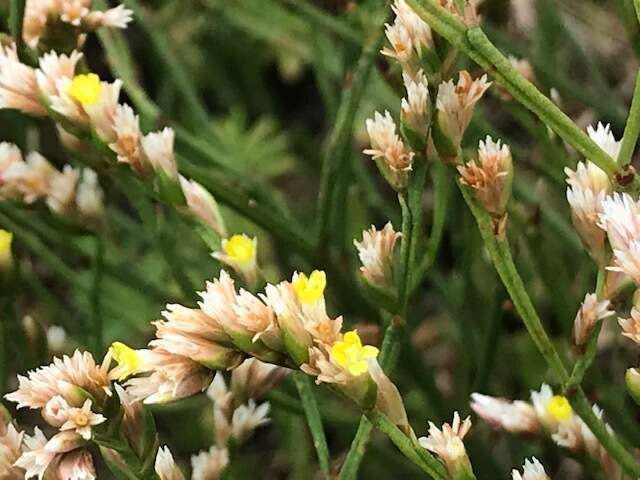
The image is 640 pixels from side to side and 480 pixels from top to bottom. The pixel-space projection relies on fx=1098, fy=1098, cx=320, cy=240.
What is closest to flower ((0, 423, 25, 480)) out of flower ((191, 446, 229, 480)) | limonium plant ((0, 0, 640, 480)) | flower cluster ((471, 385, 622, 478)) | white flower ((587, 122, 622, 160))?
limonium plant ((0, 0, 640, 480))

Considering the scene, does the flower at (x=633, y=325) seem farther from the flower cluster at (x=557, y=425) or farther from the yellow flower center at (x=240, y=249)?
the yellow flower center at (x=240, y=249)

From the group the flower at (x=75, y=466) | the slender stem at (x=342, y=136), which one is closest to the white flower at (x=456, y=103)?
the slender stem at (x=342, y=136)

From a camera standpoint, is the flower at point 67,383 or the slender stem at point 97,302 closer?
the flower at point 67,383

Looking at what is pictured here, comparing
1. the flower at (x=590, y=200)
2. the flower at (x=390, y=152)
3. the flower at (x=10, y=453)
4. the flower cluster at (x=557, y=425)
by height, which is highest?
the flower at (x=590, y=200)

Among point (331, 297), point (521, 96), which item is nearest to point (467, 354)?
point (331, 297)

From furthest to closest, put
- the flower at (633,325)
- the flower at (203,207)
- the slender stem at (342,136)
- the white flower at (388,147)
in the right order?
the slender stem at (342,136) < the flower at (203,207) < the white flower at (388,147) < the flower at (633,325)

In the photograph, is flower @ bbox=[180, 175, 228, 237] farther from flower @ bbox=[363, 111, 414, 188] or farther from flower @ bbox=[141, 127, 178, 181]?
flower @ bbox=[363, 111, 414, 188]
